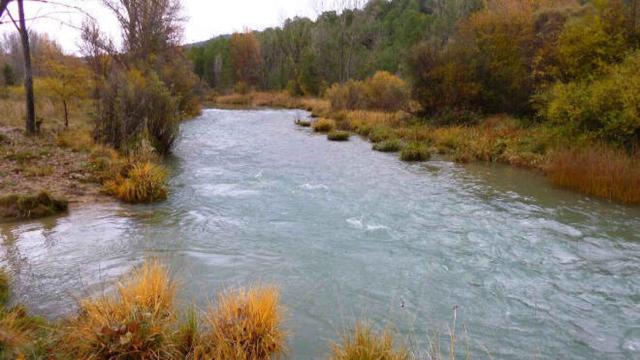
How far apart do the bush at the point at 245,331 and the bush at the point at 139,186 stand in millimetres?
Result: 6699

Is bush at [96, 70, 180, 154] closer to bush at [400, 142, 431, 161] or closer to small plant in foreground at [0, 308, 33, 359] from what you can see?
bush at [400, 142, 431, 161]

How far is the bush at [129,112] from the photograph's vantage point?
15.0 meters

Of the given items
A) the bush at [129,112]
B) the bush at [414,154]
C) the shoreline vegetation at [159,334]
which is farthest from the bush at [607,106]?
the bush at [129,112]

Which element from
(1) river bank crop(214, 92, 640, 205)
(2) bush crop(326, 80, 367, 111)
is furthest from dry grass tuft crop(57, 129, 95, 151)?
(2) bush crop(326, 80, 367, 111)

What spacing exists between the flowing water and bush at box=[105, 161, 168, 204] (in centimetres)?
43

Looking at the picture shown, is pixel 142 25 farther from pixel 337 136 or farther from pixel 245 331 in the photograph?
pixel 245 331

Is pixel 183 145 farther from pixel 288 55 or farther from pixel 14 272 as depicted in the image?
pixel 288 55

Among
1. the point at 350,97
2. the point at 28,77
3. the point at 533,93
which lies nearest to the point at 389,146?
the point at 533,93

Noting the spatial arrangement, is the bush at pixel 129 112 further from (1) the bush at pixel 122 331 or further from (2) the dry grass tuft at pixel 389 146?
(1) the bush at pixel 122 331

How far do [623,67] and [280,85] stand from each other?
161 ft

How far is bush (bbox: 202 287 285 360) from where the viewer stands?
4.23m

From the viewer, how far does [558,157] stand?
43.2 feet

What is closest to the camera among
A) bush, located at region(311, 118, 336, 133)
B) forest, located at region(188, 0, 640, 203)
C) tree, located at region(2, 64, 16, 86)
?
forest, located at region(188, 0, 640, 203)

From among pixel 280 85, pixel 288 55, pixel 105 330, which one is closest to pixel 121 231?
pixel 105 330
